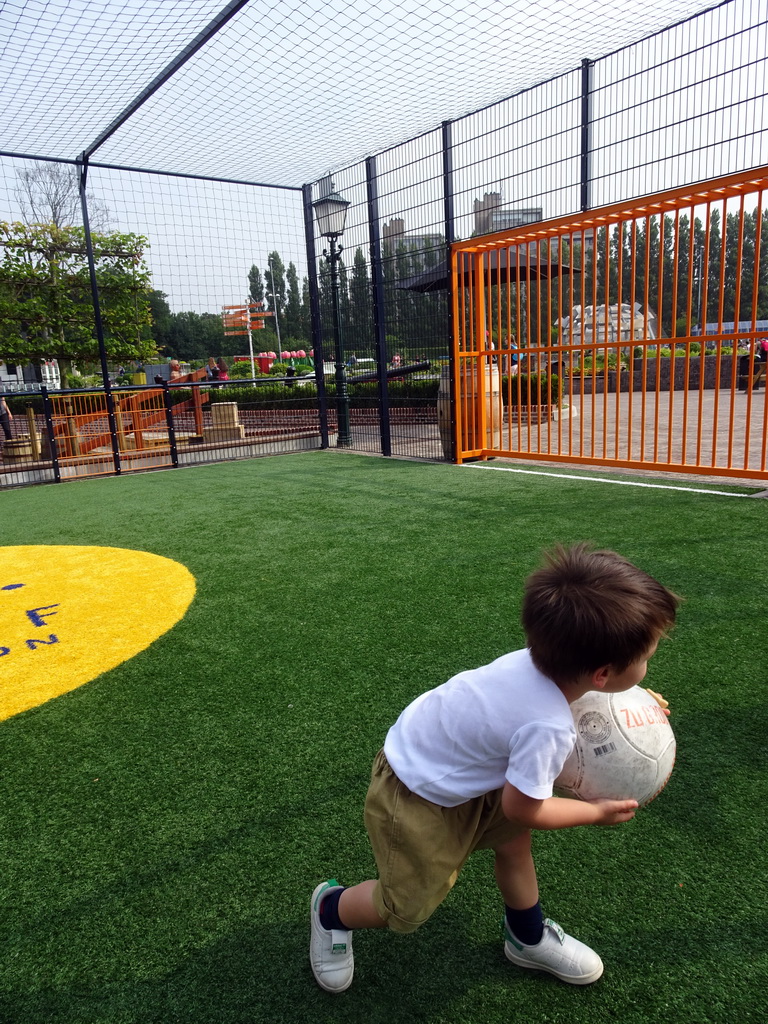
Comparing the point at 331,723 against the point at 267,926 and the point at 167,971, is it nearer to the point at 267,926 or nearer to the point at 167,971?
the point at 267,926

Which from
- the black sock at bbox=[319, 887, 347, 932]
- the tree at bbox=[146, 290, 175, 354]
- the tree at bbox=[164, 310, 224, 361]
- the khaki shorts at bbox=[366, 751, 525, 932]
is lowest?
the black sock at bbox=[319, 887, 347, 932]

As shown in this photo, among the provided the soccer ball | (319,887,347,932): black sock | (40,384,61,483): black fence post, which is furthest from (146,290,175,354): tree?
the soccer ball

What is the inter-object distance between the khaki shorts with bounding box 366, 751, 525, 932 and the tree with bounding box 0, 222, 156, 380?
1382 centimetres

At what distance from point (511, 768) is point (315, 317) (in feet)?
35.7

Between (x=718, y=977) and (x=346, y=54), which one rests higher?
(x=346, y=54)

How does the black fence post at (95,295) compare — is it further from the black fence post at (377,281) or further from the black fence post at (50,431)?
the black fence post at (377,281)

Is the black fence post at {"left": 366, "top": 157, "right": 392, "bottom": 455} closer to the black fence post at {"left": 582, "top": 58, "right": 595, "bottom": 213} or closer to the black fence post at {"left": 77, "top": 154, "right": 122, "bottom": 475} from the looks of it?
the black fence post at {"left": 582, "top": 58, "right": 595, "bottom": 213}

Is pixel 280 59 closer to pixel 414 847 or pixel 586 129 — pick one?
pixel 586 129

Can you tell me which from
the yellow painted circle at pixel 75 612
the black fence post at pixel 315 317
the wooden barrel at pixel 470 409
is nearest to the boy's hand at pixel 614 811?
the yellow painted circle at pixel 75 612

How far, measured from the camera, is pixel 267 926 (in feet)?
5.60

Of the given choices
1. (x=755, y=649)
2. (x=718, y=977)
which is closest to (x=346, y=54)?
(x=755, y=649)

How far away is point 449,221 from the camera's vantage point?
8727 millimetres

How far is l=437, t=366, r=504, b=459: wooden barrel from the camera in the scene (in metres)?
9.11

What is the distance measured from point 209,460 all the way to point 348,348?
2.94 metres
